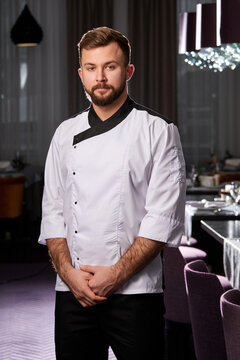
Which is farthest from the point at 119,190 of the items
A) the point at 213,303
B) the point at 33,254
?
the point at 33,254

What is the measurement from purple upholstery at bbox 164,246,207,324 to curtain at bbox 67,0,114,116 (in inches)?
260

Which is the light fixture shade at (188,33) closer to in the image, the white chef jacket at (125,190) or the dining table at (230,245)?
the dining table at (230,245)

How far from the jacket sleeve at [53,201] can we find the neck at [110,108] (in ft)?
0.54

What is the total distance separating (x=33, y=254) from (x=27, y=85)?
11.2 ft

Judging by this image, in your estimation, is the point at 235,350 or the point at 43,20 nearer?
the point at 235,350

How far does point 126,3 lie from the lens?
984cm

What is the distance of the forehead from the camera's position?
1.76 meters

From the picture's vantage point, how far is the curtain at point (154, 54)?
378 inches

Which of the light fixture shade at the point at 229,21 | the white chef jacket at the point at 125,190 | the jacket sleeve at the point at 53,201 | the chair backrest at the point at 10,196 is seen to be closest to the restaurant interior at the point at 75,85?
the chair backrest at the point at 10,196

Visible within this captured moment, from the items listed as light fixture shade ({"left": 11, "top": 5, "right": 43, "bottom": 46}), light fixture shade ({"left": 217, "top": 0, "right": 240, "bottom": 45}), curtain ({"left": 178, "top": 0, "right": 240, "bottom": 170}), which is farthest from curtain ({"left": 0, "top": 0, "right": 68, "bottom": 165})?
light fixture shade ({"left": 217, "top": 0, "right": 240, "bottom": 45})

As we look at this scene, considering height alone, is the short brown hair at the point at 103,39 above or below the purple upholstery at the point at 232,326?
above

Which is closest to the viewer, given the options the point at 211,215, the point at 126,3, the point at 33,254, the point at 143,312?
the point at 143,312

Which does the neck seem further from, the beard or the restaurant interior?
the restaurant interior

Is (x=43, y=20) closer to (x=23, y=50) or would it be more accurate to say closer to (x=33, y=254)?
(x=23, y=50)
